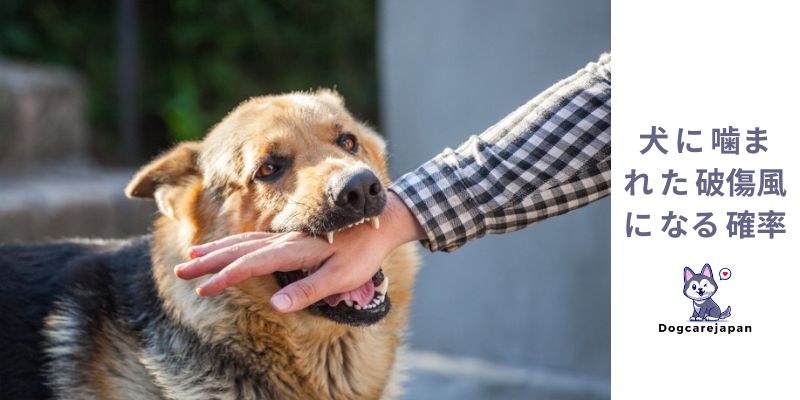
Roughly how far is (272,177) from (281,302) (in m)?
0.83

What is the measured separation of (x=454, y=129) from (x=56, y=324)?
2.69 meters

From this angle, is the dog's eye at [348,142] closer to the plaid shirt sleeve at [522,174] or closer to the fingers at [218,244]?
the plaid shirt sleeve at [522,174]

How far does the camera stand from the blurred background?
16.8ft

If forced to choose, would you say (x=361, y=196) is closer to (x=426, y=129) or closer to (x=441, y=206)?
(x=441, y=206)

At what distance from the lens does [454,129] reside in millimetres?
5336

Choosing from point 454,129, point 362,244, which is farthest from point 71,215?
point 362,244

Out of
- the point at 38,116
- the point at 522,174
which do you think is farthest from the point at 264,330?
the point at 38,116

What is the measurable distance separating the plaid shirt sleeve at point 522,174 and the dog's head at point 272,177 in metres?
0.18

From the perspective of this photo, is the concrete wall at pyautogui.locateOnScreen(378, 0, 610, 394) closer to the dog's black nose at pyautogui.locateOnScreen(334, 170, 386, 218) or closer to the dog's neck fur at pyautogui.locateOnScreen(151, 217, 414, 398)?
the dog's neck fur at pyautogui.locateOnScreen(151, 217, 414, 398)

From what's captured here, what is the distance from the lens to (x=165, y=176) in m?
3.37

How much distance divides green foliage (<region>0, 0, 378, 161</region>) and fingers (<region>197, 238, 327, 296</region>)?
20.9 ft

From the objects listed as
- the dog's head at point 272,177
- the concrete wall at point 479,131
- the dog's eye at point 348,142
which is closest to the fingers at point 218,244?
the dog's head at point 272,177
